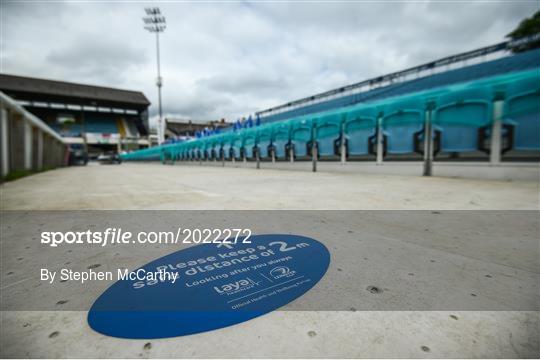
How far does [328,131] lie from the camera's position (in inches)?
350

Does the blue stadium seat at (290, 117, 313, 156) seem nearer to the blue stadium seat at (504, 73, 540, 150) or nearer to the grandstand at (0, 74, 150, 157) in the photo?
the blue stadium seat at (504, 73, 540, 150)

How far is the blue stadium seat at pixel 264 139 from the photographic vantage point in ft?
38.8

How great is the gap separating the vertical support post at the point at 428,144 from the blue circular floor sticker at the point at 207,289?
574 centimetres

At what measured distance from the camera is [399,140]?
683cm

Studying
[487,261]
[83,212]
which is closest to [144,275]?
[487,261]

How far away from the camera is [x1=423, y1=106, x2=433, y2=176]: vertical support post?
20.2 ft

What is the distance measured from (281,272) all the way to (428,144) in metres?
6.37

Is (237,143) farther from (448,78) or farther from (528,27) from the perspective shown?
(528,27)

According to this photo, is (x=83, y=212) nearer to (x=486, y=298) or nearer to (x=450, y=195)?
(x=486, y=298)

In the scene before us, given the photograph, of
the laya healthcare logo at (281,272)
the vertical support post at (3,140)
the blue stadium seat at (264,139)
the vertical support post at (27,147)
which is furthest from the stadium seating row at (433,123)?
the vertical support post at (27,147)

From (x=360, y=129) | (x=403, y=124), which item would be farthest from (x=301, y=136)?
(x=403, y=124)

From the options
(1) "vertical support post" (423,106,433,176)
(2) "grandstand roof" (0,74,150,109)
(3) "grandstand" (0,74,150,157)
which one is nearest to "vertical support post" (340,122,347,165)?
(1) "vertical support post" (423,106,433,176)

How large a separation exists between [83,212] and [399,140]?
6967mm

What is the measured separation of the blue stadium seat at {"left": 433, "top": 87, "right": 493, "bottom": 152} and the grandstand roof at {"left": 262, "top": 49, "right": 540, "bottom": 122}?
7.28m
